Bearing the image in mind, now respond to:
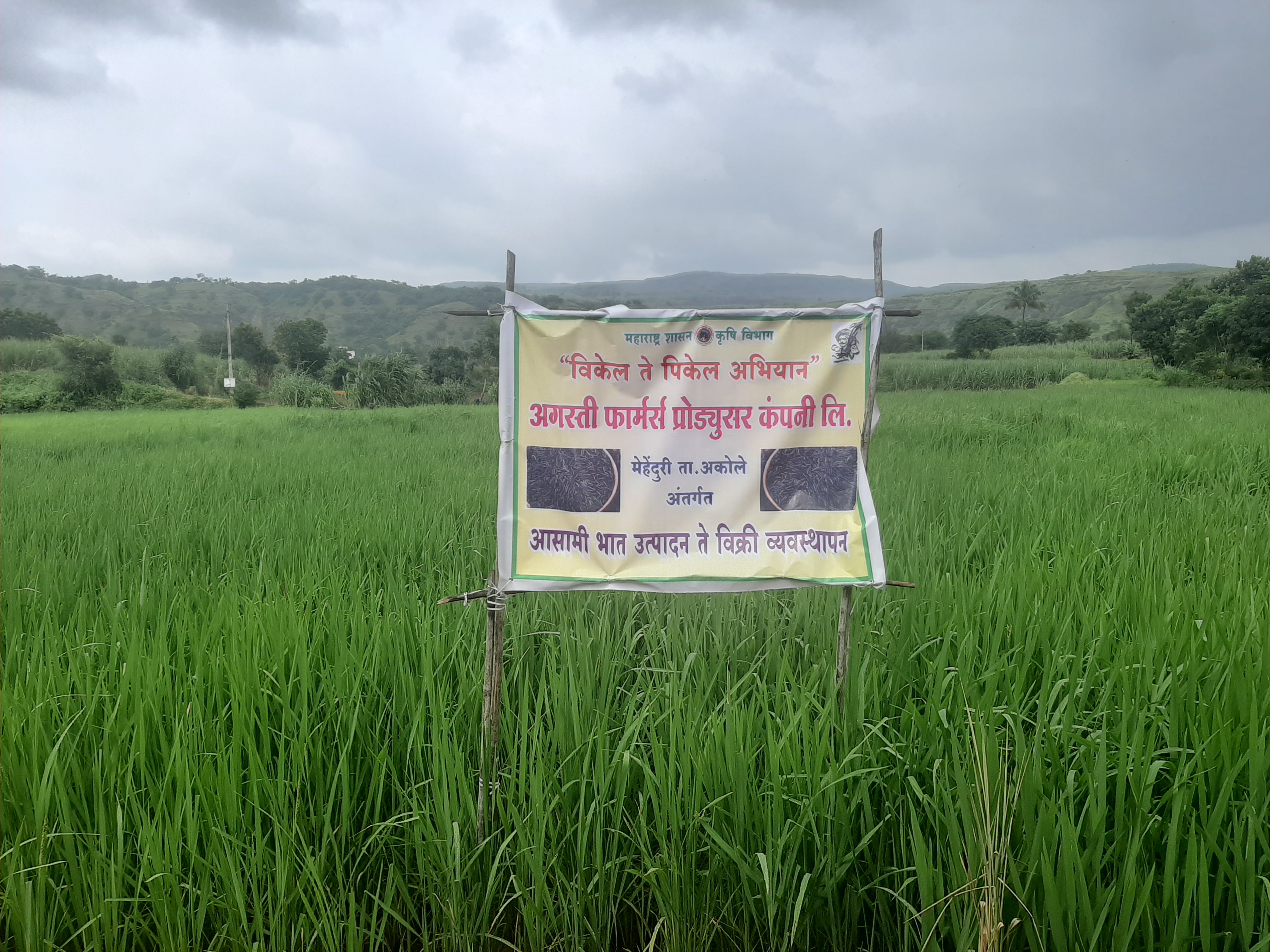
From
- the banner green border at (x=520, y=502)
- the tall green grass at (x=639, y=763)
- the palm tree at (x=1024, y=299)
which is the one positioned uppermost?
the palm tree at (x=1024, y=299)

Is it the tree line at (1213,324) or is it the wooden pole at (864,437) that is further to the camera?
the tree line at (1213,324)

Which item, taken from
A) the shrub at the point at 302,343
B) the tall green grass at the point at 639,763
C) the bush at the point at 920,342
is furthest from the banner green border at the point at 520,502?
the shrub at the point at 302,343

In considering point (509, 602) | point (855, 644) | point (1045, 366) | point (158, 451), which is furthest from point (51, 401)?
point (1045, 366)

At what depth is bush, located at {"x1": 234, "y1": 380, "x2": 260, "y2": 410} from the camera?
28.4 m

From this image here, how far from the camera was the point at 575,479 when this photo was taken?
1944 millimetres

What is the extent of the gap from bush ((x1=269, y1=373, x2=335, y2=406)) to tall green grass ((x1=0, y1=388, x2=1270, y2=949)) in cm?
2560

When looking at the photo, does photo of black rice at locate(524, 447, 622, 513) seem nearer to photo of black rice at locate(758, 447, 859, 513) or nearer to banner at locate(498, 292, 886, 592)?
banner at locate(498, 292, 886, 592)

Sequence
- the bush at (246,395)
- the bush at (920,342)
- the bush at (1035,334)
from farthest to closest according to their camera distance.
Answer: the bush at (1035,334), the bush at (920,342), the bush at (246,395)

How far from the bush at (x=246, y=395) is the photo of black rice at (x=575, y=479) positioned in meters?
29.6

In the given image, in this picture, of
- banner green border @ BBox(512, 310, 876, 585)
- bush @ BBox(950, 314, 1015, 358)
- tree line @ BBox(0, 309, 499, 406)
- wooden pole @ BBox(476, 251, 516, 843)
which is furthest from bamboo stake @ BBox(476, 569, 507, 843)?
bush @ BBox(950, 314, 1015, 358)

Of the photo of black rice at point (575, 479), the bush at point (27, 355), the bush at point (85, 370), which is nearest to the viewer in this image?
the photo of black rice at point (575, 479)

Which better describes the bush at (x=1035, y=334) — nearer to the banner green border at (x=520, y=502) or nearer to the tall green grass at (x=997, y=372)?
the tall green grass at (x=997, y=372)

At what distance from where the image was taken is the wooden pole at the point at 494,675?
1.84 m

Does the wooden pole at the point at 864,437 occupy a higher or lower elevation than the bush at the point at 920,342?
lower
